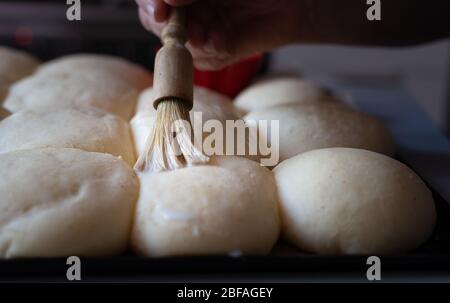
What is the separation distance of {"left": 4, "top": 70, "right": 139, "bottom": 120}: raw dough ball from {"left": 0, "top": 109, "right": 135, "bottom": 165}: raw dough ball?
14cm

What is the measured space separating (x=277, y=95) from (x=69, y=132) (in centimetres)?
69

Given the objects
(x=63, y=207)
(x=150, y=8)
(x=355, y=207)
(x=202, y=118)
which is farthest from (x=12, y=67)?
(x=355, y=207)

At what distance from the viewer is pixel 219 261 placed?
697 millimetres

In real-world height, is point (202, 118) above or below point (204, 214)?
above

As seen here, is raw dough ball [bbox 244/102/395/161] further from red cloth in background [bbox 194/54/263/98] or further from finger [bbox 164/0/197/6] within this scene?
red cloth in background [bbox 194/54/263/98]

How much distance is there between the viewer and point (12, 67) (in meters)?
1.52

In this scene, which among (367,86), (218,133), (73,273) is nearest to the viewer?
(73,273)

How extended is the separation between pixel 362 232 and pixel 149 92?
0.78 m

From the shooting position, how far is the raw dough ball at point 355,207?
795 mm

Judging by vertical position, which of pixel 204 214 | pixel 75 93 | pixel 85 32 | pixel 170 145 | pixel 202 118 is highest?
pixel 85 32

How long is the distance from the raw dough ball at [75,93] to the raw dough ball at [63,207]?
42 centimetres

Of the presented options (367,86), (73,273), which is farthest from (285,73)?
(73,273)

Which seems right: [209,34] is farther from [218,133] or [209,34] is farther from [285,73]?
[285,73]

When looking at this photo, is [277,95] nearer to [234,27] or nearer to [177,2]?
[234,27]
